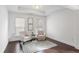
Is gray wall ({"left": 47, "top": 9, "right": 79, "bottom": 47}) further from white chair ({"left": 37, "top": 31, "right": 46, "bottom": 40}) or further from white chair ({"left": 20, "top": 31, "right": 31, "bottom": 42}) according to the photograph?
white chair ({"left": 20, "top": 31, "right": 31, "bottom": 42})

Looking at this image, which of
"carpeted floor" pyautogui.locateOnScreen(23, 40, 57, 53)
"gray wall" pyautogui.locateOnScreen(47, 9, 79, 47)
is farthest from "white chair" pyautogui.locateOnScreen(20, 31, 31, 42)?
"gray wall" pyautogui.locateOnScreen(47, 9, 79, 47)

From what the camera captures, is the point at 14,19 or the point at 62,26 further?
the point at 62,26

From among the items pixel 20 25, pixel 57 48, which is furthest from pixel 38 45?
pixel 20 25

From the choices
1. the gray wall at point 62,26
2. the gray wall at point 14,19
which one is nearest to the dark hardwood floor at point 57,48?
the gray wall at point 62,26

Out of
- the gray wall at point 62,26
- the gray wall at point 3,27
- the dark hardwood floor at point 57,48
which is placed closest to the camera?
the gray wall at point 3,27

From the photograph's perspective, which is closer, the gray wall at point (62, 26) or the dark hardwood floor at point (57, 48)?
the dark hardwood floor at point (57, 48)

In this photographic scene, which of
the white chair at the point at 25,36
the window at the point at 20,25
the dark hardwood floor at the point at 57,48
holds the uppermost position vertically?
the window at the point at 20,25

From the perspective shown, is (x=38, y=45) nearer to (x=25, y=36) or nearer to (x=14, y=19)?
(x=25, y=36)

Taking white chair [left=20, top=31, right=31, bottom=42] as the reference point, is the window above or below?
above

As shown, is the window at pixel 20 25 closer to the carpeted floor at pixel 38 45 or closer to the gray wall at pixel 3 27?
the gray wall at pixel 3 27

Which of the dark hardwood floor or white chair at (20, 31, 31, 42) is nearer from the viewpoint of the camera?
the dark hardwood floor

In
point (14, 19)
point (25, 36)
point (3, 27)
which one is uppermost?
point (14, 19)
